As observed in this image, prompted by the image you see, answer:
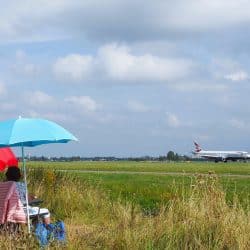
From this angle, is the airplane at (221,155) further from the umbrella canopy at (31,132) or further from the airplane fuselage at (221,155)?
the umbrella canopy at (31,132)

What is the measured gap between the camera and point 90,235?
10484 mm

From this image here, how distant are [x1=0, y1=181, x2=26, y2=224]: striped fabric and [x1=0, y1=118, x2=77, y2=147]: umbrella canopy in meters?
0.72

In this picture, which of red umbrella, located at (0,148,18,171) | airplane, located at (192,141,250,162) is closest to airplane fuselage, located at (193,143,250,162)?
airplane, located at (192,141,250,162)

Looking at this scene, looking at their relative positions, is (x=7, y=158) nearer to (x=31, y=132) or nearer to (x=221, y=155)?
(x=31, y=132)

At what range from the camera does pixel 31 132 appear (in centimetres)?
1016

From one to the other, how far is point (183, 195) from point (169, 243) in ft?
7.85

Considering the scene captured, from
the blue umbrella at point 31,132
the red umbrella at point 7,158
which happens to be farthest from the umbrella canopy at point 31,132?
the red umbrella at point 7,158

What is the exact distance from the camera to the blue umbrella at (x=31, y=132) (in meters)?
10.0

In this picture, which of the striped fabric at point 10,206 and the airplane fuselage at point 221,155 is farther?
the airplane fuselage at point 221,155

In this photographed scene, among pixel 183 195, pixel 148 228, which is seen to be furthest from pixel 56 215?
pixel 148 228

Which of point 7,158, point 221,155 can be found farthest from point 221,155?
point 7,158

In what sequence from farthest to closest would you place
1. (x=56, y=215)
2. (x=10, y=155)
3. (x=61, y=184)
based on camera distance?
1. (x=61, y=184)
2. (x=56, y=215)
3. (x=10, y=155)

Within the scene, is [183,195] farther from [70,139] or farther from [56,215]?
[56,215]

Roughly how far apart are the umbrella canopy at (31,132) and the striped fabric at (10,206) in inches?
28.3
